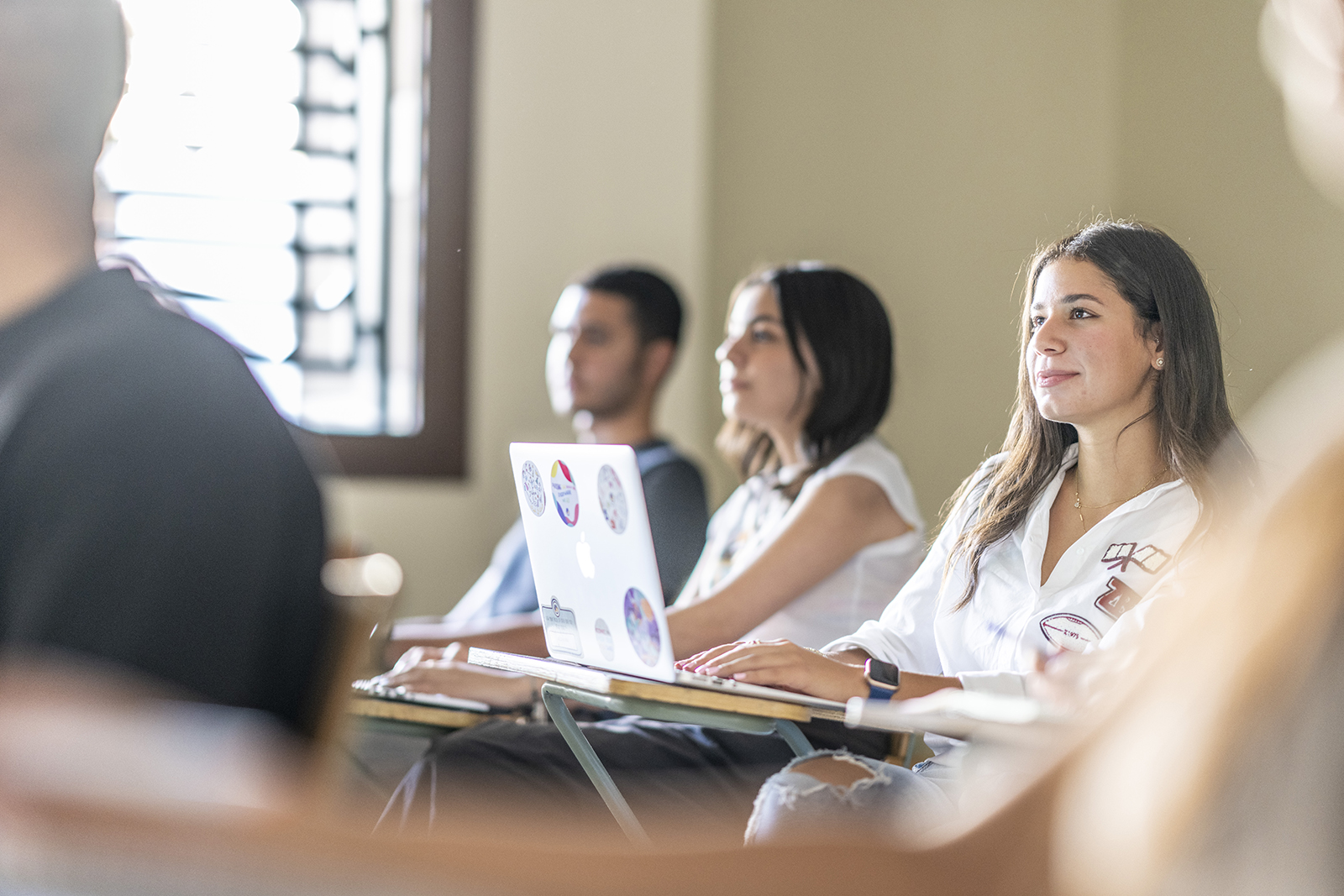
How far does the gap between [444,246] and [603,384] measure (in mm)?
720

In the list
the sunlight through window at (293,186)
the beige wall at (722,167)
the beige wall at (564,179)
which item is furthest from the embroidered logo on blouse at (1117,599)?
the sunlight through window at (293,186)

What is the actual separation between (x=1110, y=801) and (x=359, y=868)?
0.32 metres

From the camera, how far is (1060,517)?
66.3 inches

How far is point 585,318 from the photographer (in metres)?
3.13

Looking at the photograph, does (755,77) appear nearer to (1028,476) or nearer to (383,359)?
(383,359)

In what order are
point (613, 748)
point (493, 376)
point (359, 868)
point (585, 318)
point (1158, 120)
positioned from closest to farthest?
1. point (359, 868)
2. point (613, 748)
3. point (1158, 120)
4. point (585, 318)
5. point (493, 376)

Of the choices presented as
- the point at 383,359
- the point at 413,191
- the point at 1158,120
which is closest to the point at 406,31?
the point at 413,191

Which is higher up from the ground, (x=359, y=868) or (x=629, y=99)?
(x=629, y=99)

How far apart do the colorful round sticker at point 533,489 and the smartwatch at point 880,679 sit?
49 cm

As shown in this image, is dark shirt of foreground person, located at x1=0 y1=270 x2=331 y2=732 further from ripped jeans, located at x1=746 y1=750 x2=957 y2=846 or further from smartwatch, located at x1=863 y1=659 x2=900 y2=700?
smartwatch, located at x1=863 y1=659 x2=900 y2=700

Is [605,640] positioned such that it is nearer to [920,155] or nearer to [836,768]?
[836,768]

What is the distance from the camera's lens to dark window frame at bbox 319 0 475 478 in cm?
344

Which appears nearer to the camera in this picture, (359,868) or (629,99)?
(359,868)

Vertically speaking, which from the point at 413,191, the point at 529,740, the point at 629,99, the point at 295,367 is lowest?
the point at 529,740
